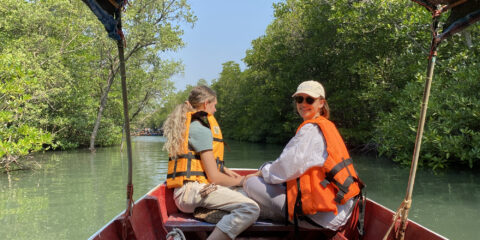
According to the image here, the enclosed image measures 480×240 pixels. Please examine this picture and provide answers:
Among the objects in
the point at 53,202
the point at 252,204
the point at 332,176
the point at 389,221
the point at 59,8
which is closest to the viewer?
the point at 332,176

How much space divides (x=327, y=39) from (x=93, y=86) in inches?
545

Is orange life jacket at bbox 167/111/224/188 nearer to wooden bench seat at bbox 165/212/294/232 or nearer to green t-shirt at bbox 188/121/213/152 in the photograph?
green t-shirt at bbox 188/121/213/152

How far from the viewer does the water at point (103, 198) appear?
588 centimetres

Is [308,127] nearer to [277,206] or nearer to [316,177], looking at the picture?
[316,177]

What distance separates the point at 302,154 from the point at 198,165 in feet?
2.79

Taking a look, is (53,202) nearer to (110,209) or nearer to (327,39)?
(110,209)

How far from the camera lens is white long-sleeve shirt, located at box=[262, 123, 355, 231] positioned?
96.2 inches

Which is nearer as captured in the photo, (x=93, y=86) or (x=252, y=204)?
(x=252, y=204)

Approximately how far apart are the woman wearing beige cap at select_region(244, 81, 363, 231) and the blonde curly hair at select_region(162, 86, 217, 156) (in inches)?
28.8

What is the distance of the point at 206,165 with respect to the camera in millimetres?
2791

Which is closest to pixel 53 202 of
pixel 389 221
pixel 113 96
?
pixel 389 221

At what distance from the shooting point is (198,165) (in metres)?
2.86

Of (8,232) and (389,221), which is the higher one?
(389,221)

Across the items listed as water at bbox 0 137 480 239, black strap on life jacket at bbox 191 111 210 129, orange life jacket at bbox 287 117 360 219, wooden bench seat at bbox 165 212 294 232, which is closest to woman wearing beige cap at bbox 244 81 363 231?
orange life jacket at bbox 287 117 360 219
